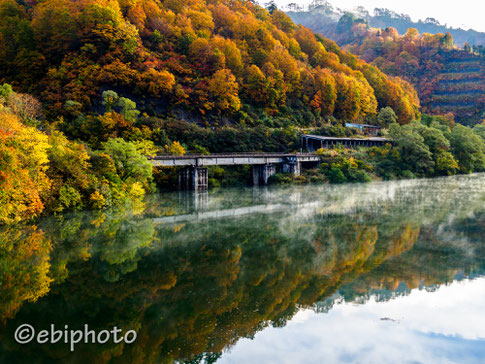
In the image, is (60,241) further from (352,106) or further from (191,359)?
(352,106)

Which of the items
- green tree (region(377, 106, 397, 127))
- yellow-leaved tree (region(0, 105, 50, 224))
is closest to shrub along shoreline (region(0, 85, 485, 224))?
yellow-leaved tree (region(0, 105, 50, 224))

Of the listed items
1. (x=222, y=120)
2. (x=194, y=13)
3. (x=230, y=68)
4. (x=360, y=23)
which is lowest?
(x=222, y=120)

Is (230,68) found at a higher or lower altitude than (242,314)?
higher

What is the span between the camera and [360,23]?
192750 millimetres

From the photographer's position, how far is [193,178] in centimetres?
4091

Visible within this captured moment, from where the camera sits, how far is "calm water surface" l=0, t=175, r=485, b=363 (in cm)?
782

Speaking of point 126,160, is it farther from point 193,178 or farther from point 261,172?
point 261,172

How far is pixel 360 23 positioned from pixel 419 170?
16564 centimetres

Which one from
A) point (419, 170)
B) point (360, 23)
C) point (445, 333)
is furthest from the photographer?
point (360, 23)

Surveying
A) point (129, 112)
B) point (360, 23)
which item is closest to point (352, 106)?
point (129, 112)

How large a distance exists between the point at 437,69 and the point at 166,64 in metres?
105

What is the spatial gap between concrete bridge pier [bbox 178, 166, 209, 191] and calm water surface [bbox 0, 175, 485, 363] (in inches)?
765

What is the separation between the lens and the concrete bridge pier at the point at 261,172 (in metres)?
47.1

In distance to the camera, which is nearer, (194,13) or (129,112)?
(129,112)
